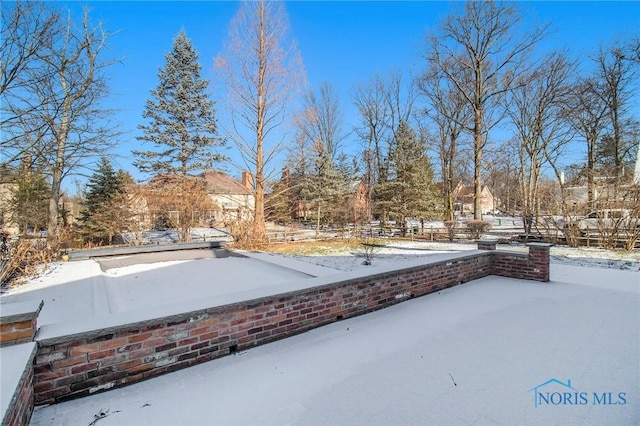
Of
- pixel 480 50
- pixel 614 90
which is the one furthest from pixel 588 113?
pixel 480 50

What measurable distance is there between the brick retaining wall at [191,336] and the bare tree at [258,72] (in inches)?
338

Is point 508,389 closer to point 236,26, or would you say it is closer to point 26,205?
point 236,26

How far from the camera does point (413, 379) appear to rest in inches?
91.0

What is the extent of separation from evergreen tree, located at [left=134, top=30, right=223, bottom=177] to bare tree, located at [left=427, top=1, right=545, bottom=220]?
1558 cm

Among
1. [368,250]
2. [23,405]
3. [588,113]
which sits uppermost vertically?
[588,113]

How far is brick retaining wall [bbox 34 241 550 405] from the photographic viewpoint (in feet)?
6.67

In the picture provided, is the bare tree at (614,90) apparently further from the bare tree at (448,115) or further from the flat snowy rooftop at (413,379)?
the flat snowy rooftop at (413,379)

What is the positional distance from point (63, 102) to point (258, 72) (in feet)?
21.6

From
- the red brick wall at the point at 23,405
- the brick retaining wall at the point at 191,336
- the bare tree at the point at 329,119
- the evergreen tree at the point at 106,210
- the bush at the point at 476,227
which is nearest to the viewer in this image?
the red brick wall at the point at 23,405

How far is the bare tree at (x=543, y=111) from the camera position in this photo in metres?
18.1

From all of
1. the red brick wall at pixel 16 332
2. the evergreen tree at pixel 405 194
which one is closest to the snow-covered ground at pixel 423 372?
the red brick wall at pixel 16 332

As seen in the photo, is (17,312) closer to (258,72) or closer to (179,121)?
(258,72)

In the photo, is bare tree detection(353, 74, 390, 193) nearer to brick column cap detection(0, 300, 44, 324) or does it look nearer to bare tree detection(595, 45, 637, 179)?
bare tree detection(595, 45, 637, 179)

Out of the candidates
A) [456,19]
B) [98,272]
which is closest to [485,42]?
[456,19]
